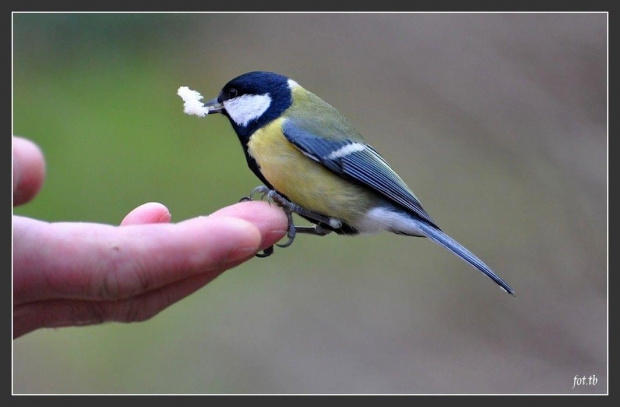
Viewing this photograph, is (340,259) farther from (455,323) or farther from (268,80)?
(268,80)

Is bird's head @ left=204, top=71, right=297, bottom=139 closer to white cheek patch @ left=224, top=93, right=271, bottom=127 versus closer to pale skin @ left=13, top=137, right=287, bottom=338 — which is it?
white cheek patch @ left=224, top=93, right=271, bottom=127

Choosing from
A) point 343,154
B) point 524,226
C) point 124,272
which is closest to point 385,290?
point 524,226

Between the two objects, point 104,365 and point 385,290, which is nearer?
point 104,365

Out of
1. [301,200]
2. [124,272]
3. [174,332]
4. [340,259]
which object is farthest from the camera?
[340,259]

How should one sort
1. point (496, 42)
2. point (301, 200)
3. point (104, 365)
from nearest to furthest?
point (301, 200) → point (104, 365) → point (496, 42)

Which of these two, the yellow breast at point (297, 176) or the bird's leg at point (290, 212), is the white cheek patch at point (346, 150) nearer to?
the yellow breast at point (297, 176)

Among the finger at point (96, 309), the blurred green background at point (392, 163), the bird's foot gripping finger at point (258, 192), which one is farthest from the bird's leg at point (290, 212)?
the blurred green background at point (392, 163)

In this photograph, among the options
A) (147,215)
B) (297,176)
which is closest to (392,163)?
(297,176)
